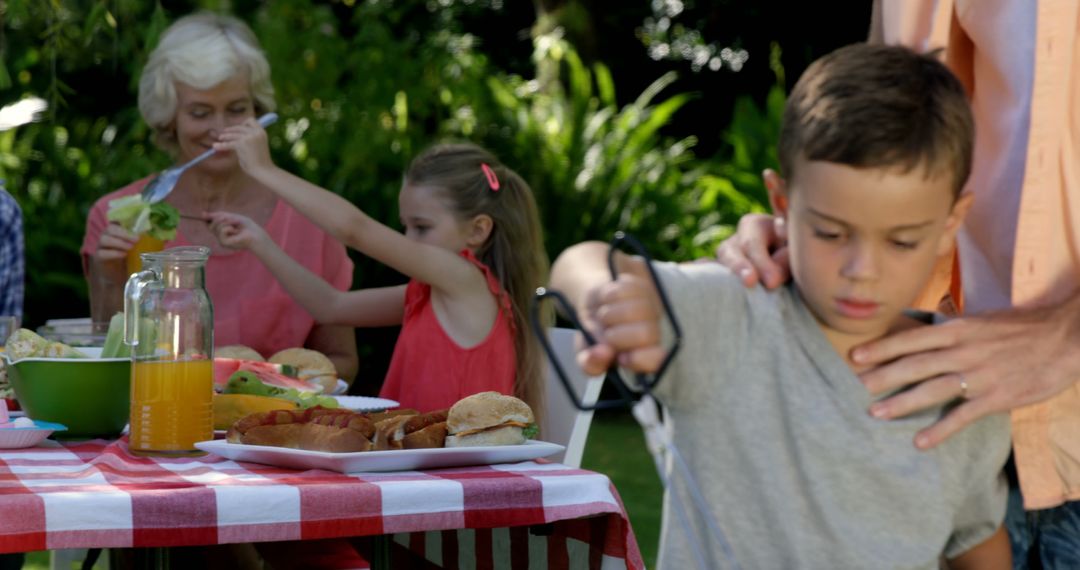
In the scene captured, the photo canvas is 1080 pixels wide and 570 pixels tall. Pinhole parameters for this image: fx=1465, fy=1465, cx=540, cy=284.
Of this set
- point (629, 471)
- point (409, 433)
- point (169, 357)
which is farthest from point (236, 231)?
point (629, 471)

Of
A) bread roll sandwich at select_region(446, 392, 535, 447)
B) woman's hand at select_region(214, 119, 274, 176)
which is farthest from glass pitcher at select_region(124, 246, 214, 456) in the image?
woman's hand at select_region(214, 119, 274, 176)

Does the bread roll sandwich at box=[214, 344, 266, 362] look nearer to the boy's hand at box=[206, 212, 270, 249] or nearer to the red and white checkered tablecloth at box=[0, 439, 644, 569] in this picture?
the boy's hand at box=[206, 212, 270, 249]

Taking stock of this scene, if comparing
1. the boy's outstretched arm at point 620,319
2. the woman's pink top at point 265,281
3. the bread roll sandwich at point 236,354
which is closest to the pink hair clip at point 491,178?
the woman's pink top at point 265,281

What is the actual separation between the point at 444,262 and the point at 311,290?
47 centimetres

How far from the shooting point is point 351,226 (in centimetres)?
377

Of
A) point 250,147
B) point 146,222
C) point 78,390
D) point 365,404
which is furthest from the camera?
point 250,147

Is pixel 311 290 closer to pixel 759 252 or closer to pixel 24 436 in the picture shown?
pixel 24 436

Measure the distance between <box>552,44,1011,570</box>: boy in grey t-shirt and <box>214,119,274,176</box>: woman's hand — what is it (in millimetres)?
2204

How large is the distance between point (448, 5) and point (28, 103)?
29.0 ft

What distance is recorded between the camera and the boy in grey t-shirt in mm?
1576

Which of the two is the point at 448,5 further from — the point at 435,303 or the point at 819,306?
the point at 819,306

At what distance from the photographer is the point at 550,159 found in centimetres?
944

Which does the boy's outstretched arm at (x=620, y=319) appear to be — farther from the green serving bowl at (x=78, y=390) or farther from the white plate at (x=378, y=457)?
the green serving bowl at (x=78, y=390)

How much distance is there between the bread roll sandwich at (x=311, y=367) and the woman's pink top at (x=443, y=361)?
0.38 m
